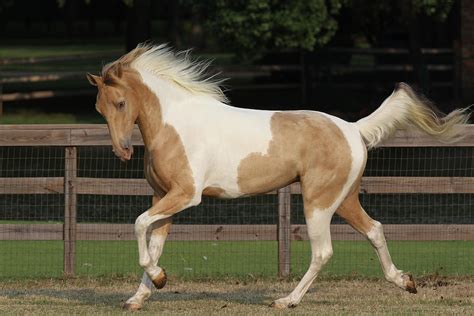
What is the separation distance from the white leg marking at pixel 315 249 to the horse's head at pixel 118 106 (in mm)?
1599

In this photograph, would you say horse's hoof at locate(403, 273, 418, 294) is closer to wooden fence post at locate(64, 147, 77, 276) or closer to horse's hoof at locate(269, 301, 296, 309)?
horse's hoof at locate(269, 301, 296, 309)

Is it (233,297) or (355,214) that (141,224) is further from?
(355,214)

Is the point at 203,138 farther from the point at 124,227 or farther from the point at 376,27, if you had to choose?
the point at 376,27

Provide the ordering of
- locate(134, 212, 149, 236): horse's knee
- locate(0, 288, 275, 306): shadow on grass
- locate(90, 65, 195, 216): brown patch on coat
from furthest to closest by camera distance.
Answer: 1. locate(0, 288, 275, 306): shadow on grass
2. locate(90, 65, 195, 216): brown patch on coat
3. locate(134, 212, 149, 236): horse's knee

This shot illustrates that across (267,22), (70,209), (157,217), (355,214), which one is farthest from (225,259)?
(267,22)

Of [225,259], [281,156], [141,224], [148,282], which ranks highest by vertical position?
[281,156]

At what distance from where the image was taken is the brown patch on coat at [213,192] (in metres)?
9.51

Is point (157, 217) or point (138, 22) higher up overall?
point (157, 217)

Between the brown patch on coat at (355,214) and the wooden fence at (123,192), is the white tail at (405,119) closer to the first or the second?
the brown patch on coat at (355,214)

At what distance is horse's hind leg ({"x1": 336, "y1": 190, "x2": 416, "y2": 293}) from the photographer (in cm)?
982

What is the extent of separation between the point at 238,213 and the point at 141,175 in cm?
282

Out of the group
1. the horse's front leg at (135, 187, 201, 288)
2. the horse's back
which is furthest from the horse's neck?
the horse's front leg at (135, 187, 201, 288)

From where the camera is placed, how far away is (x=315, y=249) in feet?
31.9

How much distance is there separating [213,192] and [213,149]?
1.21ft
